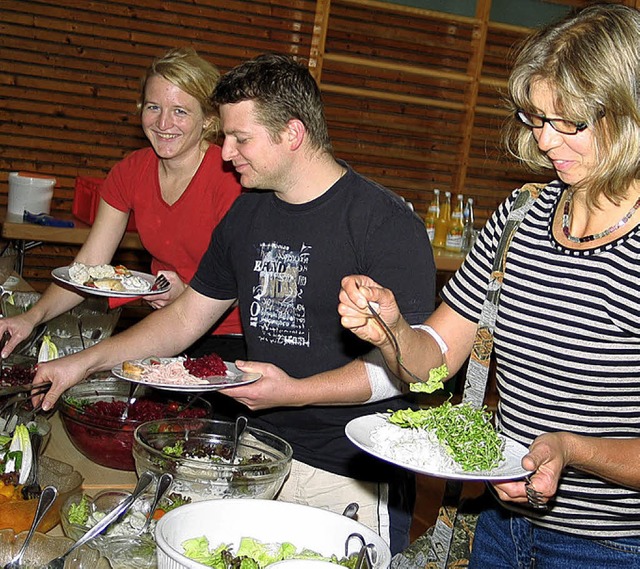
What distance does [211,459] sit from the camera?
1955 mm

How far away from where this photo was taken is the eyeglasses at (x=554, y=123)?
152 centimetres

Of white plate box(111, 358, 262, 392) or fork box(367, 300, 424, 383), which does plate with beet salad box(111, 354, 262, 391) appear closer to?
white plate box(111, 358, 262, 392)

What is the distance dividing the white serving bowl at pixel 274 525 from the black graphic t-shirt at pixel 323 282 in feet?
2.11

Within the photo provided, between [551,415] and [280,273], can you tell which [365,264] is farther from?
[551,415]

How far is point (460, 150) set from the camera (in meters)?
7.46

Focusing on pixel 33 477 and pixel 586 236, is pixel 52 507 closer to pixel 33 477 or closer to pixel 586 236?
pixel 33 477

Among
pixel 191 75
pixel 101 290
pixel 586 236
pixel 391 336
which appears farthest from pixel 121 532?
pixel 191 75

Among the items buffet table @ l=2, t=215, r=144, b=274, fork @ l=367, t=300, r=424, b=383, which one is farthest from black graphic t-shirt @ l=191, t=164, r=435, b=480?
buffet table @ l=2, t=215, r=144, b=274

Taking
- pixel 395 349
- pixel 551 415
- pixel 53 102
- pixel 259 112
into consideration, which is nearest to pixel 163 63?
pixel 259 112

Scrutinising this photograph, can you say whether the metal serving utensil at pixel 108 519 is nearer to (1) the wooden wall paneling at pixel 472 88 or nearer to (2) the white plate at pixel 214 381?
(2) the white plate at pixel 214 381

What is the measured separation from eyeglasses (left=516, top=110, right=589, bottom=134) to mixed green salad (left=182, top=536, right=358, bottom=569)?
769mm

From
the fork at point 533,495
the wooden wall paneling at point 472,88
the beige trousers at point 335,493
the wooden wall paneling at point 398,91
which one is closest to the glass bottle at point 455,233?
the wooden wall paneling at point 398,91

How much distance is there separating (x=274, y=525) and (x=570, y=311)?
2.06 ft

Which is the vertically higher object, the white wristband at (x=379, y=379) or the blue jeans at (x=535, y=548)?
the white wristband at (x=379, y=379)
